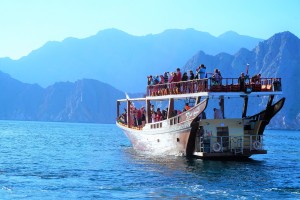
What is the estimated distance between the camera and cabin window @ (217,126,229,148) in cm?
3431

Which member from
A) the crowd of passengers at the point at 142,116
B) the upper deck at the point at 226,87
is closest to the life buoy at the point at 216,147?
the crowd of passengers at the point at 142,116

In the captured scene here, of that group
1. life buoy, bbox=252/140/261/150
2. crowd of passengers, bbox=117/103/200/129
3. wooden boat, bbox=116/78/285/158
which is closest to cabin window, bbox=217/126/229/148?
wooden boat, bbox=116/78/285/158

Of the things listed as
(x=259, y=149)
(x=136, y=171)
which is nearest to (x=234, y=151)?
(x=259, y=149)

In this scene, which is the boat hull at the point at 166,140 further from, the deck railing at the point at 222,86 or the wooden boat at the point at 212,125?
the deck railing at the point at 222,86

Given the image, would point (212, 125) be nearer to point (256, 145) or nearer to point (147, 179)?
point (256, 145)

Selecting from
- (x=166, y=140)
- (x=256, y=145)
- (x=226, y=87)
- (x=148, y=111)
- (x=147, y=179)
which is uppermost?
(x=226, y=87)

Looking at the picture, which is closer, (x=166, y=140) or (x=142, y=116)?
(x=166, y=140)

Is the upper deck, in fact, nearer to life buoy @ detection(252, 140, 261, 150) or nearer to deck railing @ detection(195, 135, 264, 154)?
deck railing @ detection(195, 135, 264, 154)

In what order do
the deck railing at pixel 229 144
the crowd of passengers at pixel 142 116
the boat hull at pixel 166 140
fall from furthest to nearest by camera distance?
the crowd of passengers at pixel 142 116 < the boat hull at pixel 166 140 < the deck railing at pixel 229 144

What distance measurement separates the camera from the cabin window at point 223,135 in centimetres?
3431

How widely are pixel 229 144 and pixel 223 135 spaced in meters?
0.69

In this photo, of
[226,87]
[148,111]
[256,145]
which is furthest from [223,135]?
[148,111]

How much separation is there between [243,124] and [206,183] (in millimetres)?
10722

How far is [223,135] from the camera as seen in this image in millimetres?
34656
